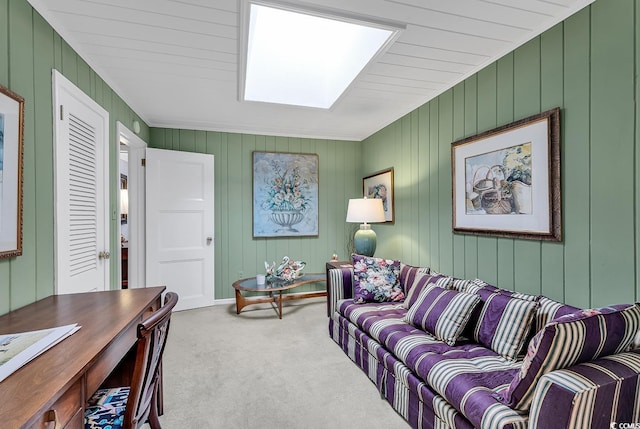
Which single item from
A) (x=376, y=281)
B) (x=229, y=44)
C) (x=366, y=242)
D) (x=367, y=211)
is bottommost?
(x=376, y=281)

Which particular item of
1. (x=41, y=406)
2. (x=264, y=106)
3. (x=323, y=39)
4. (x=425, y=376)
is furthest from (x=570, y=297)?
(x=264, y=106)

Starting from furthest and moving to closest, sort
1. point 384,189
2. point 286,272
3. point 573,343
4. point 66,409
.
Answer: point 384,189 < point 286,272 < point 573,343 < point 66,409

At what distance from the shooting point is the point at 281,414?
6.21 feet

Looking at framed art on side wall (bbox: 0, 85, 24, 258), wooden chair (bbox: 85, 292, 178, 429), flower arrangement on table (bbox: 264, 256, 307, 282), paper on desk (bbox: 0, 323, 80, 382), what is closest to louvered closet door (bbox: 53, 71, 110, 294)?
framed art on side wall (bbox: 0, 85, 24, 258)

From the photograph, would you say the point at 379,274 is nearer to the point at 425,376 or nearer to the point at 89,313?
the point at 425,376

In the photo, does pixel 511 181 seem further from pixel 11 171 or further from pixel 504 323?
pixel 11 171

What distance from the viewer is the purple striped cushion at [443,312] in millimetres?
1897

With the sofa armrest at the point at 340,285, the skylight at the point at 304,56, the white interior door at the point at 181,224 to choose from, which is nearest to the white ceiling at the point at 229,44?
the skylight at the point at 304,56

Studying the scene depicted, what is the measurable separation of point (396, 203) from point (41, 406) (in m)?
3.42

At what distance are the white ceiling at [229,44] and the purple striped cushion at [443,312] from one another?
1.72 m

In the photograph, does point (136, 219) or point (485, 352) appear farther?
point (136, 219)

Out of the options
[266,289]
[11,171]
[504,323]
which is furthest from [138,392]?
[266,289]

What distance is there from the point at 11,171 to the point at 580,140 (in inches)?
117

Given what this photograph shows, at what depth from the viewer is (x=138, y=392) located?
3.75 ft
